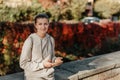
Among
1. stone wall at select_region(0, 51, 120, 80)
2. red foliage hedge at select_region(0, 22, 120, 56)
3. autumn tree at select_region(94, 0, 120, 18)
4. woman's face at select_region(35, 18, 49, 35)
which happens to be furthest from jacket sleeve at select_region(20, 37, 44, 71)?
autumn tree at select_region(94, 0, 120, 18)

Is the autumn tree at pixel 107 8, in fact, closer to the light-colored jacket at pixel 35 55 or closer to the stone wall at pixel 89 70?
the stone wall at pixel 89 70

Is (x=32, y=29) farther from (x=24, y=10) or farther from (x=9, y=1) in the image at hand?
(x=9, y=1)

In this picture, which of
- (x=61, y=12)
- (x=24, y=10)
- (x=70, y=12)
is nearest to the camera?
(x=24, y=10)

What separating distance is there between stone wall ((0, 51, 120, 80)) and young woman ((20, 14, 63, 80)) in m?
1.06

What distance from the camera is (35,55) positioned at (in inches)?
119

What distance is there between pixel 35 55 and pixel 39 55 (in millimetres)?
46

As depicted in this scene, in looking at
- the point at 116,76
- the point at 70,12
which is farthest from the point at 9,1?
the point at 116,76

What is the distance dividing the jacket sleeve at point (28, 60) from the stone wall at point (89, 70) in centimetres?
116

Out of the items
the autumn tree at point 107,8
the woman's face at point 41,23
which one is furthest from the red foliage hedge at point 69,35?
the autumn tree at point 107,8

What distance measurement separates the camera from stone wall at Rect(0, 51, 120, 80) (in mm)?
4188

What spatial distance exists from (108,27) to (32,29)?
146 inches

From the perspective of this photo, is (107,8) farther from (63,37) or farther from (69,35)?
(63,37)

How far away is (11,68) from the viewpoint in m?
5.63

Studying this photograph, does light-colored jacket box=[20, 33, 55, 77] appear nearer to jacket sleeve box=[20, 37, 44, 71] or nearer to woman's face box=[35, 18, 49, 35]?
jacket sleeve box=[20, 37, 44, 71]
